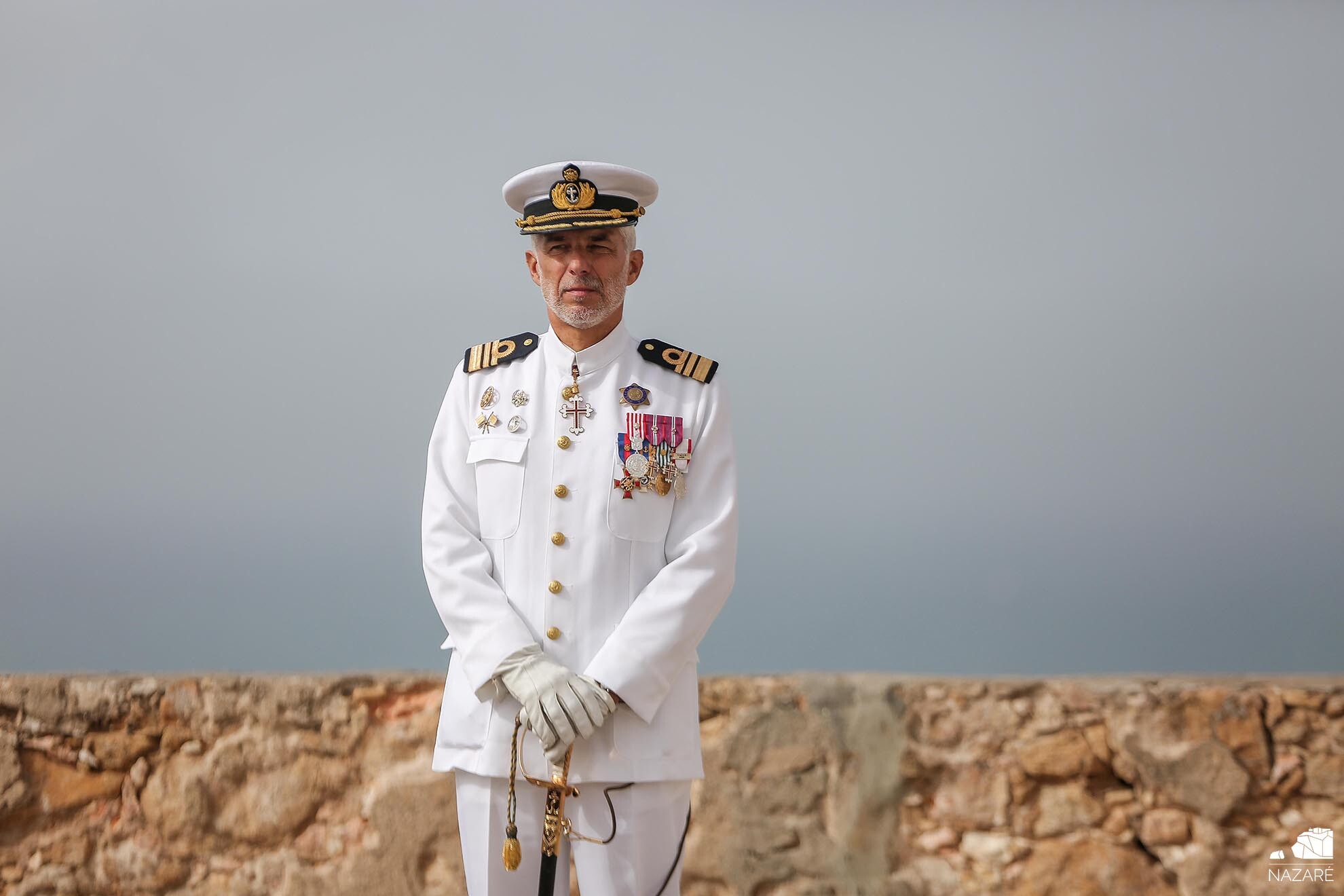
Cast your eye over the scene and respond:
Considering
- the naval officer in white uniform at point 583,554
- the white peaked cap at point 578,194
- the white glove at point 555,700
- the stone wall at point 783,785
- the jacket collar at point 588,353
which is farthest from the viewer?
the stone wall at point 783,785

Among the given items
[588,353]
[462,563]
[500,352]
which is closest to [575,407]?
[588,353]

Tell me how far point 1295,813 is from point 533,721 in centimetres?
203

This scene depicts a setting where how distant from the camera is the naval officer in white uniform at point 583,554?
1.95 m

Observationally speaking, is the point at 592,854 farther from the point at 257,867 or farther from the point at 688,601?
the point at 257,867

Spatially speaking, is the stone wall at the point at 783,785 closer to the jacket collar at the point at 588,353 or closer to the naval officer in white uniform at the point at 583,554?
the naval officer in white uniform at the point at 583,554

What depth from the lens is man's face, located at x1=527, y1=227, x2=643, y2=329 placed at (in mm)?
2072

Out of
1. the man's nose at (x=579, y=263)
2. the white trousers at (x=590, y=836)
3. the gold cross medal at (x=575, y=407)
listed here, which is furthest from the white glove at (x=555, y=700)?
the man's nose at (x=579, y=263)

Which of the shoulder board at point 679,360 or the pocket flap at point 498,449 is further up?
the shoulder board at point 679,360

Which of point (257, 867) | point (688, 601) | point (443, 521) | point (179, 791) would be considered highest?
point (443, 521)

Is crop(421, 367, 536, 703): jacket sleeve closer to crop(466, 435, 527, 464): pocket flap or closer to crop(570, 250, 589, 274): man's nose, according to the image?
crop(466, 435, 527, 464): pocket flap

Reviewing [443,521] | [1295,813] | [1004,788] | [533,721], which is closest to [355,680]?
[443,521]

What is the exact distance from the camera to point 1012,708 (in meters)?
2.85

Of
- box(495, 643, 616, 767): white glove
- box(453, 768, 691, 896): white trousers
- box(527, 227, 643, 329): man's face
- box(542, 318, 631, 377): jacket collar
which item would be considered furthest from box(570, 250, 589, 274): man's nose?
box(453, 768, 691, 896): white trousers

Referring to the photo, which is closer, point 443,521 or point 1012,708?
point 443,521
